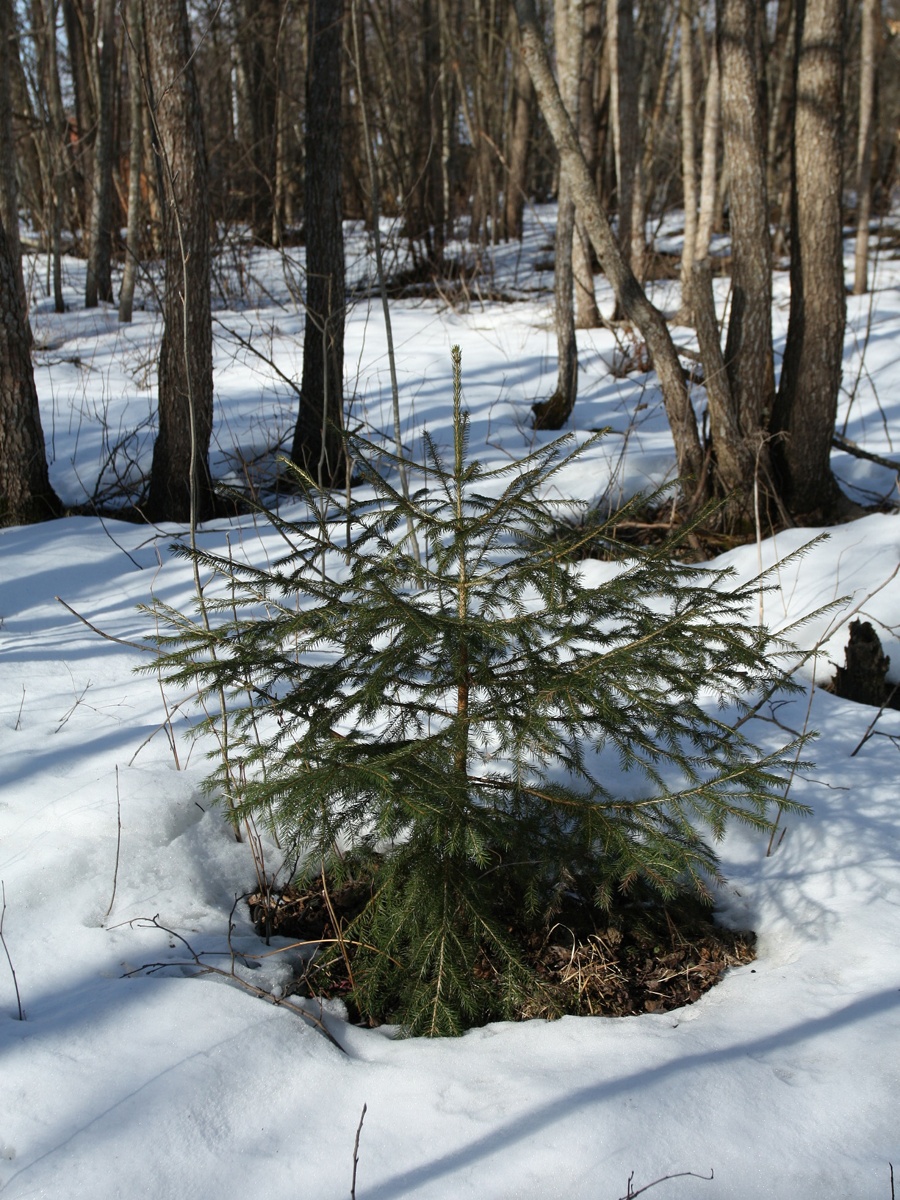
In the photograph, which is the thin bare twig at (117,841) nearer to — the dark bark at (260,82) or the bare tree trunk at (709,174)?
the bare tree trunk at (709,174)

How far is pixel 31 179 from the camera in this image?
16406 mm

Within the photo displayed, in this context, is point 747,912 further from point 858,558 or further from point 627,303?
point 627,303

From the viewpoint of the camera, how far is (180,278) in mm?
5398

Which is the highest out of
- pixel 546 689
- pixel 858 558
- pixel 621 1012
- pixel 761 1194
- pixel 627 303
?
pixel 627 303

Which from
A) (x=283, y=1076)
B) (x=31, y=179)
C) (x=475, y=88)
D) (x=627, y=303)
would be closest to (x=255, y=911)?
(x=283, y=1076)

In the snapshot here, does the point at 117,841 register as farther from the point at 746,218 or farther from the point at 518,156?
the point at 518,156

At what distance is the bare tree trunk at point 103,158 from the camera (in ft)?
35.8

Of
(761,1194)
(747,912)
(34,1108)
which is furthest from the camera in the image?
(747,912)

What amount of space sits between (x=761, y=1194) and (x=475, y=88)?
51.1ft

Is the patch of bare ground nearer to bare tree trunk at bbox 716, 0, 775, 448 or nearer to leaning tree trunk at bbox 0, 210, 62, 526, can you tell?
bare tree trunk at bbox 716, 0, 775, 448

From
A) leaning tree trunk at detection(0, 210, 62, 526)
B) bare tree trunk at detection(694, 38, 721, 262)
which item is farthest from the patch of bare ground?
bare tree trunk at detection(694, 38, 721, 262)

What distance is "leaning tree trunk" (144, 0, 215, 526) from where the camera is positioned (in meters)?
5.46

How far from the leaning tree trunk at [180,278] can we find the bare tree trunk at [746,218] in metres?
3.18

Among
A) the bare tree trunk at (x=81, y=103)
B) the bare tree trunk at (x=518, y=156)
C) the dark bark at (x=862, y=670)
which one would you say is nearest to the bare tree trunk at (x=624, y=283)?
the dark bark at (x=862, y=670)
